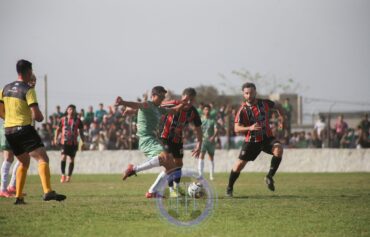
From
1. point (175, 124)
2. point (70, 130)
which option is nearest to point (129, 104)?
point (175, 124)

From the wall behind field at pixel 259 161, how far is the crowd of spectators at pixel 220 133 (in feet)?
0.99

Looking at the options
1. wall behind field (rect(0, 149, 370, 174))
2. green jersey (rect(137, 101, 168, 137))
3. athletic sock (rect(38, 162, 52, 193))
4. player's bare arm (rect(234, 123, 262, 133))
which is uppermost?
green jersey (rect(137, 101, 168, 137))

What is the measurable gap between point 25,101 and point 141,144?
2818 mm

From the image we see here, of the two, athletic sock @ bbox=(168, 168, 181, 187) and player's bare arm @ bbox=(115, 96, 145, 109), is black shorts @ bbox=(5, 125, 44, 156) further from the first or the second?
athletic sock @ bbox=(168, 168, 181, 187)

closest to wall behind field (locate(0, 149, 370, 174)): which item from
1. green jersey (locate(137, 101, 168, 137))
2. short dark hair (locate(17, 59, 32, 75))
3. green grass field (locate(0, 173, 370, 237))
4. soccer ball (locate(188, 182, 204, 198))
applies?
green grass field (locate(0, 173, 370, 237))

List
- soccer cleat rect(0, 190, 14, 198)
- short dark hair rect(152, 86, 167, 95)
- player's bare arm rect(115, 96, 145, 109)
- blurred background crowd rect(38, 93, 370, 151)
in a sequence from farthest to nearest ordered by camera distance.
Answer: blurred background crowd rect(38, 93, 370, 151) < soccer cleat rect(0, 190, 14, 198) < short dark hair rect(152, 86, 167, 95) < player's bare arm rect(115, 96, 145, 109)

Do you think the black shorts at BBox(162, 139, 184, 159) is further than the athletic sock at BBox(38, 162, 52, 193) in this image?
Yes

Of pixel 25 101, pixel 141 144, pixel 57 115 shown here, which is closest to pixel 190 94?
pixel 141 144

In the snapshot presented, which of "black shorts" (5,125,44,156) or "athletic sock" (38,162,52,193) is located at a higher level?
"black shorts" (5,125,44,156)

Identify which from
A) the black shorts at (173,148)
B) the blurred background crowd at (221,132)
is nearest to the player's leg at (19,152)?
the black shorts at (173,148)

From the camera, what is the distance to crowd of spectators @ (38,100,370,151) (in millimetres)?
27469

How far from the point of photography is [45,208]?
37.6 feet

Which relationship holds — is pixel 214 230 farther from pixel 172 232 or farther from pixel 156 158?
pixel 156 158

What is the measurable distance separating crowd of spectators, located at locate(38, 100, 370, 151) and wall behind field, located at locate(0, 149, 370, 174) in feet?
0.99
